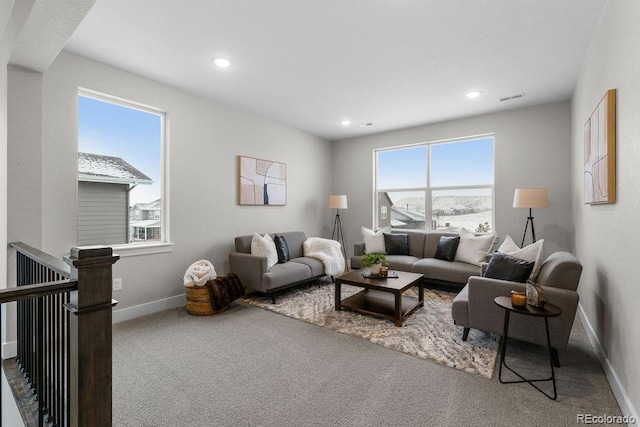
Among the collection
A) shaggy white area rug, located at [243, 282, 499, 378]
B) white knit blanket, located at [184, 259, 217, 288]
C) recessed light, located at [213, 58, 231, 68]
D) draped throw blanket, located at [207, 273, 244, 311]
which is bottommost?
shaggy white area rug, located at [243, 282, 499, 378]

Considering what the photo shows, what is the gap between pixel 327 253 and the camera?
15.7 ft

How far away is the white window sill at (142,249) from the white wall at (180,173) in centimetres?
6

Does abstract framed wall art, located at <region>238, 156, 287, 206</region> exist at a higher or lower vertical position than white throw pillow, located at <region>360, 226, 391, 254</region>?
higher

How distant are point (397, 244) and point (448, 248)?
800 mm

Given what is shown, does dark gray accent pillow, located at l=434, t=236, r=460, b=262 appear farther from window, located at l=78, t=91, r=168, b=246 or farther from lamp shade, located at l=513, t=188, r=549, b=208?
window, located at l=78, t=91, r=168, b=246

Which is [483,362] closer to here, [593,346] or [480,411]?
[480,411]

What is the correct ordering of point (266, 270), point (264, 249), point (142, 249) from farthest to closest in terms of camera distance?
point (264, 249) < point (266, 270) < point (142, 249)

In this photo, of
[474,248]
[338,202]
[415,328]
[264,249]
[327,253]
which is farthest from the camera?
[338,202]

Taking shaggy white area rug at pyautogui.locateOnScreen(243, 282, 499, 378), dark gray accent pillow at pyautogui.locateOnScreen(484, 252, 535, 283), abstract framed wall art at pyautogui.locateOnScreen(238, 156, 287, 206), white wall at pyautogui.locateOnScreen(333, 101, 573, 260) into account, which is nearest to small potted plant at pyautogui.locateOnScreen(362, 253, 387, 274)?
shaggy white area rug at pyautogui.locateOnScreen(243, 282, 499, 378)

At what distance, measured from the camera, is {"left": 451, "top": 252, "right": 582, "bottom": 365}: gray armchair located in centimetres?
224

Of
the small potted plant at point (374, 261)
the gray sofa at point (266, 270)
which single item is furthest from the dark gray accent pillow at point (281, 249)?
the small potted plant at point (374, 261)

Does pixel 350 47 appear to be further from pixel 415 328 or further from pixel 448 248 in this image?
pixel 448 248

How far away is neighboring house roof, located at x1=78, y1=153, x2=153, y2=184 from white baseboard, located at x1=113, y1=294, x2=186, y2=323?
1.38 meters

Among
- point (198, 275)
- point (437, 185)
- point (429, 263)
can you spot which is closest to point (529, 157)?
point (437, 185)
